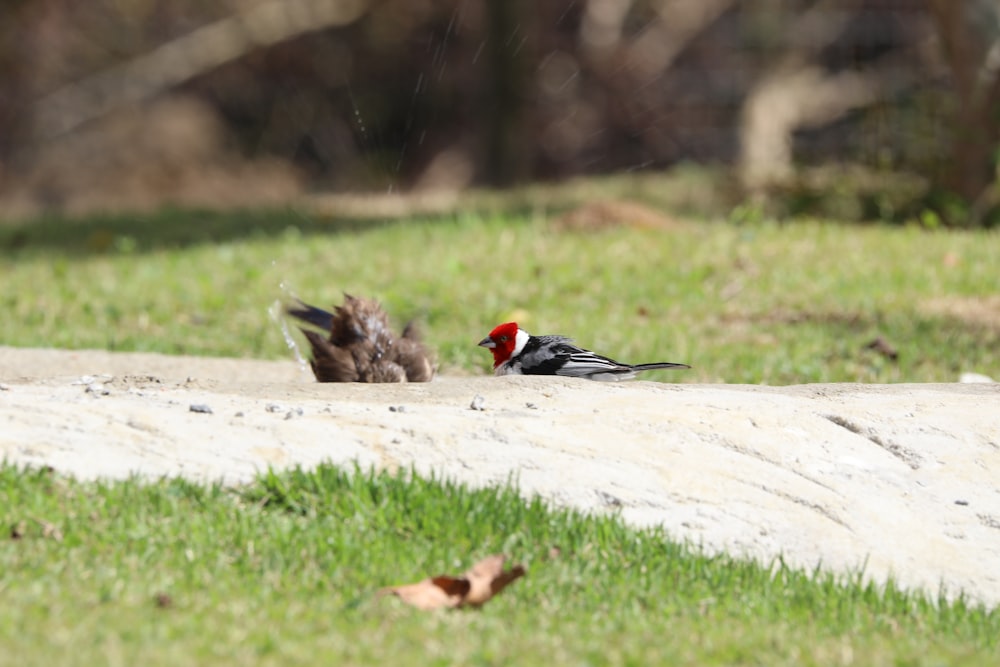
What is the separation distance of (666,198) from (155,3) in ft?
31.1

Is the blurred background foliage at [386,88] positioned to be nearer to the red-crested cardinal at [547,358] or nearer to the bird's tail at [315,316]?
the bird's tail at [315,316]

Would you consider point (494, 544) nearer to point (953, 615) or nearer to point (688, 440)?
point (688, 440)

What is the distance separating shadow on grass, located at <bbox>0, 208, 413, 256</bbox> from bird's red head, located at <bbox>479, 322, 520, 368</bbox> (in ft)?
20.8

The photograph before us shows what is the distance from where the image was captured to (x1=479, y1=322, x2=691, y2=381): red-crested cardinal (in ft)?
17.9

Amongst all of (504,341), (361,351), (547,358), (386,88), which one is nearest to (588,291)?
(361,351)

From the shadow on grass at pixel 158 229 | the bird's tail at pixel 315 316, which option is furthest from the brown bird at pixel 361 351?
the shadow on grass at pixel 158 229

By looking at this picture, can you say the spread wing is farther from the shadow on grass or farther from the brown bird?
the shadow on grass

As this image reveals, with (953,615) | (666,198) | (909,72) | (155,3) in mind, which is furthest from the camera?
(155,3)

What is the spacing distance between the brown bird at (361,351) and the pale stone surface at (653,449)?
0.85 meters

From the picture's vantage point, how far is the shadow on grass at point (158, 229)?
38.9ft

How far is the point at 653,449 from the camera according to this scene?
4457mm

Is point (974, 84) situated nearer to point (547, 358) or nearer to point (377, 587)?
point (547, 358)

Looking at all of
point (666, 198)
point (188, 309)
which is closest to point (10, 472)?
A: point (188, 309)

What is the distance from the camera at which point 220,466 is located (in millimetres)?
4172
